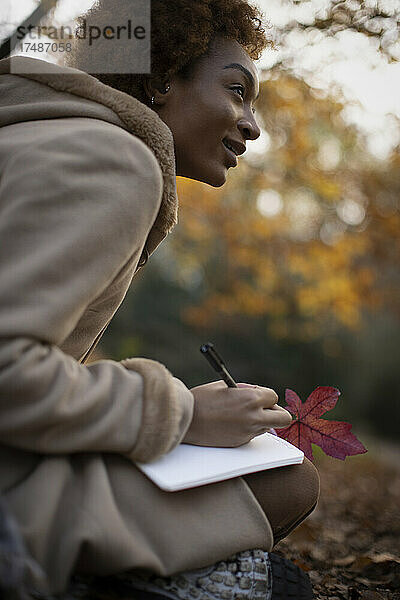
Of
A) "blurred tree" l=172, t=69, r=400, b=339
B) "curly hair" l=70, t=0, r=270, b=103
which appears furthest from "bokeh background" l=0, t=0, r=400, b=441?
"curly hair" l=70, t=0, r=270, b=103

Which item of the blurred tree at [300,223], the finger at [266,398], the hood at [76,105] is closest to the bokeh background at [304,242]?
the blurred tree at [300,223]

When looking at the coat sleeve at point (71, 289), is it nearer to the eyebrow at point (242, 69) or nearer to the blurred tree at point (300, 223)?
the eyebrow at point (242, 69)

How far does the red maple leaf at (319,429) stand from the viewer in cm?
151

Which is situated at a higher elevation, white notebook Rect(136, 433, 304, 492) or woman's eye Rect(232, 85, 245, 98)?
woman's eye Rect(232, 85, 245, 98)

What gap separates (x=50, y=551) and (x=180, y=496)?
0.28 m

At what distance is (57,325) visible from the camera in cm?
106

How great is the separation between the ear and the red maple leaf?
0.96 meters

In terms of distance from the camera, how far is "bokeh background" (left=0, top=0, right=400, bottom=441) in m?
3.54

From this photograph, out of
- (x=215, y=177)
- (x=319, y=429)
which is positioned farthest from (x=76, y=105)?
(x=319, y=429)

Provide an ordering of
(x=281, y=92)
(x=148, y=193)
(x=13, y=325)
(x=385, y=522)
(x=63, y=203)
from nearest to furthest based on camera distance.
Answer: (x=13, y=325), (x=63, y=203), (x=148, y=193), (x=385, y=522), (x=281, y=92)

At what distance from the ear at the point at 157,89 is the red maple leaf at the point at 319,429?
0.96 m

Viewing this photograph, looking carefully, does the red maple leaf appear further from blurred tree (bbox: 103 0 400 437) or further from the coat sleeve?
blurred tree (bbox: 103 0 400 437)

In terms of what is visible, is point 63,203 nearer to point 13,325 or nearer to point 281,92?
point 13,325

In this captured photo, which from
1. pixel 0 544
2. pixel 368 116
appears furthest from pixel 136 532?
pixel 368 116
